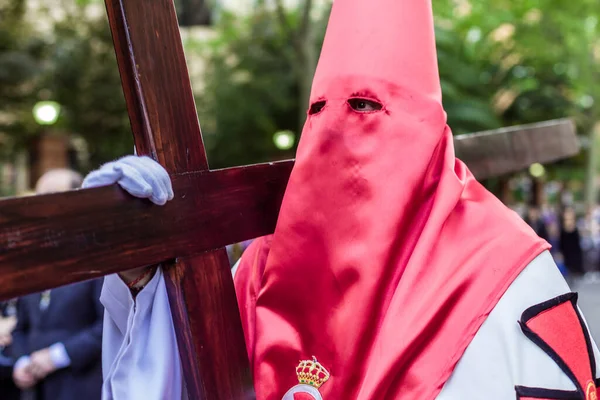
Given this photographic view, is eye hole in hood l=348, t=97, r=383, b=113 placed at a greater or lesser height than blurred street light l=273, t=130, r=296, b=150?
greater

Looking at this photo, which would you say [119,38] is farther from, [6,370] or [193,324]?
[6,370]

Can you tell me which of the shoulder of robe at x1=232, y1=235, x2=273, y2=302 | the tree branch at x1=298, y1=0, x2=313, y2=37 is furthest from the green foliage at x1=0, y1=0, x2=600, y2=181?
the shoulder of robe at x1=232, y1=235, x2=273, y2=302

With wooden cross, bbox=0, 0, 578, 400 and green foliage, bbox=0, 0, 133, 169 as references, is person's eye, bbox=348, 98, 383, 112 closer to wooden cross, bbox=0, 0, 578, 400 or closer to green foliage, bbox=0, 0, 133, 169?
wooden cross, bbox=0, 0, 578, 400

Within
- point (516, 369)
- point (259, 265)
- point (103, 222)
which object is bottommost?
point (516, 369)

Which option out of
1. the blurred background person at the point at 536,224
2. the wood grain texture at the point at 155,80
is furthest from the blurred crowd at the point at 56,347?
the blurred background person at the point at 536,224

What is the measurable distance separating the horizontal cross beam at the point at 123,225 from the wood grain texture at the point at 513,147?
2.43 ft

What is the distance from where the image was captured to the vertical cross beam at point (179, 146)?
1408mm

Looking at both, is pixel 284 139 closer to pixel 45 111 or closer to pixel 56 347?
pixel 45 111

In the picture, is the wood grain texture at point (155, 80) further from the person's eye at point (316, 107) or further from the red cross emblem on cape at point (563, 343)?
the red cross emblem on cape at point (563, 343)

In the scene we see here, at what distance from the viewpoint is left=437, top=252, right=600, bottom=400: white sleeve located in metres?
1.44

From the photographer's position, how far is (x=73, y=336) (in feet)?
10.1

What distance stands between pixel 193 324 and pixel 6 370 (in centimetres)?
216

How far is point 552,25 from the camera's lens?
46.9 feet

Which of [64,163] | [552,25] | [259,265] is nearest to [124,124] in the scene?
[64,163]
